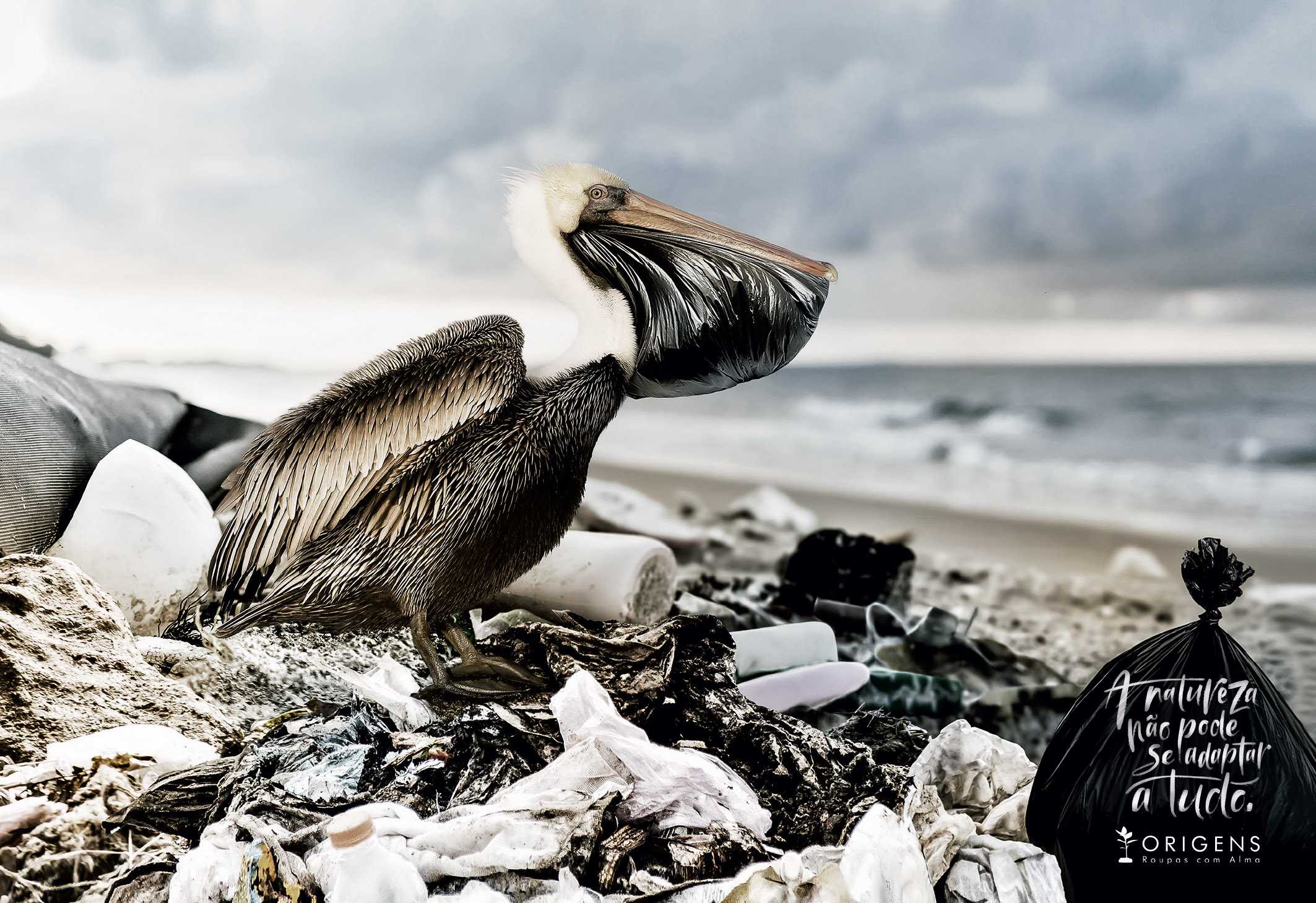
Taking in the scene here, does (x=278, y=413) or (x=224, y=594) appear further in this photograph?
(x=278, y=413)

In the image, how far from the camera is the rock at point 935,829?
118 centimetres

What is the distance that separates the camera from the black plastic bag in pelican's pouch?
3.74 ft

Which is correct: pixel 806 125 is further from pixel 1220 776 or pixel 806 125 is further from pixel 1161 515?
pixel 1220 776

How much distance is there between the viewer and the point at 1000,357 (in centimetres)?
186

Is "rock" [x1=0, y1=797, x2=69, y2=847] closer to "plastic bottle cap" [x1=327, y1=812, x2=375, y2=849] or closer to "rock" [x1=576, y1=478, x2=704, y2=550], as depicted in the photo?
"plastic bottle cap" [x1=327, y1=812, x2=375, y2=849]

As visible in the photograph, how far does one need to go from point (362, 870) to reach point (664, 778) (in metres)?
0.39

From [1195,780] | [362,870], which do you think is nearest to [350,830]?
[362,870]

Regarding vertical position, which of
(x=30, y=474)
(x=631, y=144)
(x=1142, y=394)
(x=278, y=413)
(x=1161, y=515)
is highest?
(x=631, y=144)

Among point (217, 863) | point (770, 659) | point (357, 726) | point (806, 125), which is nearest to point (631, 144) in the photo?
point (806, 125)

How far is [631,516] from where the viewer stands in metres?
1.90

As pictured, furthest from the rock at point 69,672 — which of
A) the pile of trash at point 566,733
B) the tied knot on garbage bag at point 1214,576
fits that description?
the tied knot on garbage bag at point 1214,576

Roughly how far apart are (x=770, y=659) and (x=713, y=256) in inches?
28.2

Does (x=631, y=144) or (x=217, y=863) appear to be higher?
(x=631, y=144)

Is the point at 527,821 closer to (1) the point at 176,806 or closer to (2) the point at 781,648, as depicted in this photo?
(1) the point at 176,806
